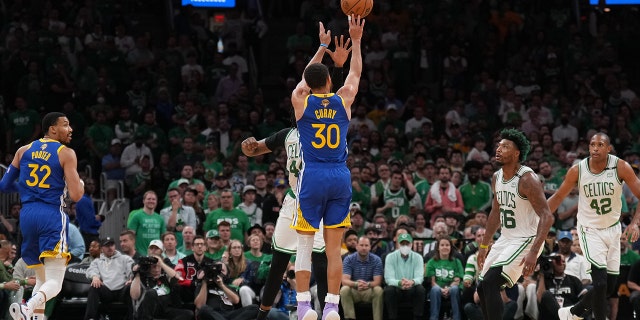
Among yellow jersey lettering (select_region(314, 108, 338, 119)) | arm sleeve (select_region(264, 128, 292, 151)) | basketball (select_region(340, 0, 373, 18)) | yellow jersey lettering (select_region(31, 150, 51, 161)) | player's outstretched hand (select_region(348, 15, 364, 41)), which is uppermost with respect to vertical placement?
basketball (select_region(340, 0, 373, 18))

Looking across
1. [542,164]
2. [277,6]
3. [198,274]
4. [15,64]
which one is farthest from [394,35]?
[198,274]

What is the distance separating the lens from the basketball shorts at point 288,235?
1113 cm

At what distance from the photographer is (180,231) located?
17500mm

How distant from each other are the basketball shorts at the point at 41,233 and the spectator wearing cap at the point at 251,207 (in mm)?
6823

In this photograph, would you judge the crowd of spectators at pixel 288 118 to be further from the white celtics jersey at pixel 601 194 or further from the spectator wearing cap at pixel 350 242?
the white celtics jersey at pixel 601 194

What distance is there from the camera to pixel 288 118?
21578mm

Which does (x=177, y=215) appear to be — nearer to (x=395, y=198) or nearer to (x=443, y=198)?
(x=395, y=198)

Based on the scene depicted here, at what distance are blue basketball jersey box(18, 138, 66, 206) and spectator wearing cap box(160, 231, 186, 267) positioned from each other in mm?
5249

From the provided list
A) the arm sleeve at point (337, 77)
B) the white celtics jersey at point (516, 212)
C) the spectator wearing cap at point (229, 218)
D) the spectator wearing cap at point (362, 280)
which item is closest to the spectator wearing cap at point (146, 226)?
the spectator wearing cap at point (229, 218)

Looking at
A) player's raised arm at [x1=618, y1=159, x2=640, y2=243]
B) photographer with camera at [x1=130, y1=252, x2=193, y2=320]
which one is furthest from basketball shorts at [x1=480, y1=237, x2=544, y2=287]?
photographer with camera at [x1=130, y1=252, x2=193, y2=320]

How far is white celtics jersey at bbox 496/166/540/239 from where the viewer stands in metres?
11.3

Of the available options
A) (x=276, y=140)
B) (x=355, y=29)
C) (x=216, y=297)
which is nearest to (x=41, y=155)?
(x=276, y=140)

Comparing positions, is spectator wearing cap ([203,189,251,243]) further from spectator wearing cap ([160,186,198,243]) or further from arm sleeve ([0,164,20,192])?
arm sleeve ([0,164,20,192])

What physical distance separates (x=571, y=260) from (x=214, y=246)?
5.36 metres
